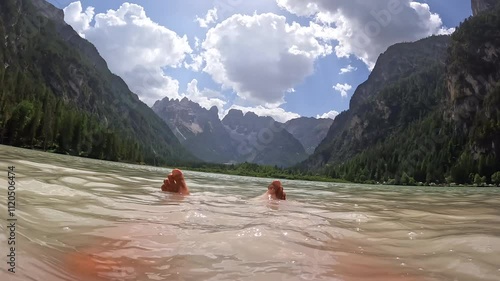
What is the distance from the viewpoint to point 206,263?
403cm

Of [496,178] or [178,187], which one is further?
[496,178]

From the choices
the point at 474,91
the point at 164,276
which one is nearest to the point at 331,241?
the point at 164,276

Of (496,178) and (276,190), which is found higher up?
(496,178)

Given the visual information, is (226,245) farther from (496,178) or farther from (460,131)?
(460,131)

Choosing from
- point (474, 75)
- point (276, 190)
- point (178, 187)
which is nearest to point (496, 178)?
point (474, 75)

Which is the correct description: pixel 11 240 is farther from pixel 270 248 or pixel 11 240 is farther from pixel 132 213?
pixel 132 213

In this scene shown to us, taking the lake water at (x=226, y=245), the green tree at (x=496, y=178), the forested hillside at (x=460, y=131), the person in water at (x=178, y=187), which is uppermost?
the forested hillside at (x=460, y=131)

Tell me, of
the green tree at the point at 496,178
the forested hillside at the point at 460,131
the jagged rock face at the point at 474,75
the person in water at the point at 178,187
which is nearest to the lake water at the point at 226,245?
the person in water at the point at 178,187

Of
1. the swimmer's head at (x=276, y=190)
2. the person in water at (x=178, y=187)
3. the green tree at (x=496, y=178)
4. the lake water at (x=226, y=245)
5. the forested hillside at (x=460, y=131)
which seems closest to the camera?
the lake water at (x=226, y=245)

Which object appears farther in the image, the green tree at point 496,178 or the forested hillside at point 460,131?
the forested hillside at point 460,131

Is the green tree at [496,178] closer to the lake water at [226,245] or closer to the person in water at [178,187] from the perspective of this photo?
the person in water at [178,187]

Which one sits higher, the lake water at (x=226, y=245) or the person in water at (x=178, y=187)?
the person in water at (x=178, y=187)

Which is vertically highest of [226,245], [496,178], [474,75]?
[474,75]

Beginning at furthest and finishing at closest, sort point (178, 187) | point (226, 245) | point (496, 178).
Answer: point (496, 178)
point (178, 187)
point (226, 245)
